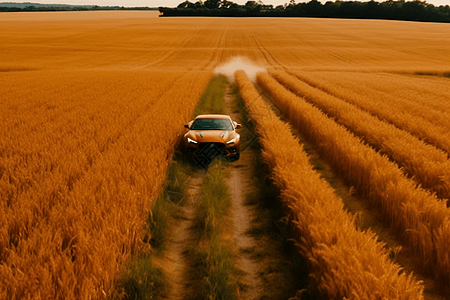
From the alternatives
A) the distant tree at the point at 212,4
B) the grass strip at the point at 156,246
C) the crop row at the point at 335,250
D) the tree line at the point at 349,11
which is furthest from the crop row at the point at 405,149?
the distant tree at the point at 212,4

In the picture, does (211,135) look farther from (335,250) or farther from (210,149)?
(335,250)

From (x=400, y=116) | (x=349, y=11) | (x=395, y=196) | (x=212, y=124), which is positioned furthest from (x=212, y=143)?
(x=349, y=11)

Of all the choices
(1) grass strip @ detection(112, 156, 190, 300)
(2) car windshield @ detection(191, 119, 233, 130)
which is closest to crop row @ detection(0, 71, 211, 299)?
(1) grass strip @ detection(112, 156, 190, 300)

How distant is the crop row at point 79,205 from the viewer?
12.8ft

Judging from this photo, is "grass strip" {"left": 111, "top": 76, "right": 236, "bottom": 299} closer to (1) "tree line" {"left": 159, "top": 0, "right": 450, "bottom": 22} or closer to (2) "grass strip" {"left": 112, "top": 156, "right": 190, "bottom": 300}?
(2) "grass strip" {"left": 112, "top": 156, "right": 190, "bottom": 300}

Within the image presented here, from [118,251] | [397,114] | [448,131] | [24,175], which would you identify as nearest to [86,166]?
[24,175]

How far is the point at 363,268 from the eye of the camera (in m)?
4.04

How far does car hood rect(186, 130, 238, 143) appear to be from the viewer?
10.2m

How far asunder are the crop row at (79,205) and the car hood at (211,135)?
2.33 feet

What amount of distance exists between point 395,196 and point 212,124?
6.18 meters

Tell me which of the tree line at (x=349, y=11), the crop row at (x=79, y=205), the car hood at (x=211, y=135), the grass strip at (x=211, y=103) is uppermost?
the tree line at (x=349, y=11)

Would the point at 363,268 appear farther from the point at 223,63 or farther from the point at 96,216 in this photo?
the point at 223,63

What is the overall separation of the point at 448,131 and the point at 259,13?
143542mm

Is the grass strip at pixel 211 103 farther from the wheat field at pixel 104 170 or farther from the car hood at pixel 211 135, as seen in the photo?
the car hood at pixel 211 135
